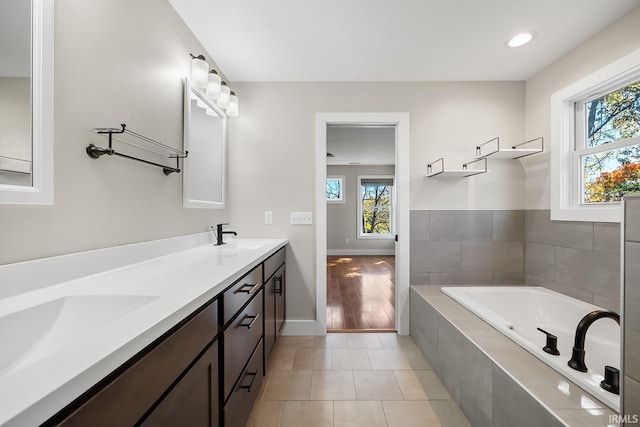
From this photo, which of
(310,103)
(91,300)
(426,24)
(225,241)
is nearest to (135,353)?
(91,300)

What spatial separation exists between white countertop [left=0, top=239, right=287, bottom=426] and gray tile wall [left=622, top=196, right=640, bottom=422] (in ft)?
3.95

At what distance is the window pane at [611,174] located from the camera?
1.79m

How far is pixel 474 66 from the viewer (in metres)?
2.36

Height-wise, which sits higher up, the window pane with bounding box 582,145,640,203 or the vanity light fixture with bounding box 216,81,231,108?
the vanity light fixture with bounding box 216,81,231,108

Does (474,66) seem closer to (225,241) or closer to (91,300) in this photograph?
(225,241)

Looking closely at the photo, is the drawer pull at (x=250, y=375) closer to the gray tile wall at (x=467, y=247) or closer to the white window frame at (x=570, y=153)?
the gray tile wall at (x=467, y=247)

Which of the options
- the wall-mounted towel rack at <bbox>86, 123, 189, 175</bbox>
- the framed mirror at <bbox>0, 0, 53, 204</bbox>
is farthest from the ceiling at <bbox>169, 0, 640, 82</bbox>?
the framed mirror at <bbox>0, 0, 53, 204</bbox>

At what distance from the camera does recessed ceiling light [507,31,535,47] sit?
6.36 feet

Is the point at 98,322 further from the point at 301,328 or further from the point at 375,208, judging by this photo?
the point at 375,208

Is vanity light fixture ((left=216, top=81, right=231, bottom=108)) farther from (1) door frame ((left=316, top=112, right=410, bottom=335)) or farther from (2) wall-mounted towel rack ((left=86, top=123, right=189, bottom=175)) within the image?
(1) door frame ((left=316, top=112, right=410, bottom=335))

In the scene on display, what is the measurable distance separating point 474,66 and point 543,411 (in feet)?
7.98

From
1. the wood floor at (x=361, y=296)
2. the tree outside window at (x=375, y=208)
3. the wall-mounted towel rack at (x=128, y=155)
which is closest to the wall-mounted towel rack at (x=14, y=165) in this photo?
the wall-mounted towel rack at (x=128, y=155)

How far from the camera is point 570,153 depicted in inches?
86.3

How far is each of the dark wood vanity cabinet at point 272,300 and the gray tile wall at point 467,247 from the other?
1.24 meters
